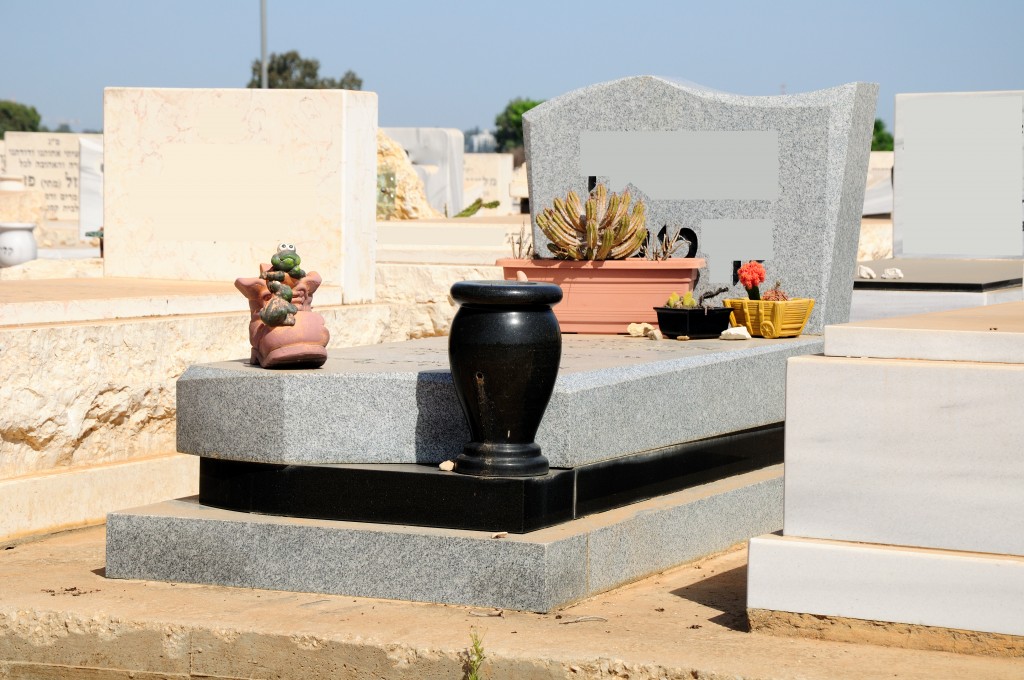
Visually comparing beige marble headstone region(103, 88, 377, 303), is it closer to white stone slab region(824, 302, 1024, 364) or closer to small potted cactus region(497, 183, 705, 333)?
small potted cactus region(497, 183, 705, 333)

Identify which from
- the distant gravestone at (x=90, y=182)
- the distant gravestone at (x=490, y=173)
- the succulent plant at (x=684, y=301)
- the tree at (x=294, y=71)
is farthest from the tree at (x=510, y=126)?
the succulent plant at (x=684, y=301)

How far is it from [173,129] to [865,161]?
450 cm

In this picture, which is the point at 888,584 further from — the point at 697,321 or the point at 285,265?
the point at 697,321

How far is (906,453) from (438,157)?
85.4 ft

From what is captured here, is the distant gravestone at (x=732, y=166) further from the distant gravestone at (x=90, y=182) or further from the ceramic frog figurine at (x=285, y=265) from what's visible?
the distant gravestone at (x=90, y=182)

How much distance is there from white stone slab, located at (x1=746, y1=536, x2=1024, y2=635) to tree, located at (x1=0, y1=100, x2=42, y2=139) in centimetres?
8723

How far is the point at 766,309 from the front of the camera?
6980 mm

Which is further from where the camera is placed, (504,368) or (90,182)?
(90,182)

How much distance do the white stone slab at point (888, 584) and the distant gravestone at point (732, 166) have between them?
140 inches

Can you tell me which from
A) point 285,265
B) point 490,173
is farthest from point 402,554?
→ point 490,173

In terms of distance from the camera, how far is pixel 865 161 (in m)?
7.98

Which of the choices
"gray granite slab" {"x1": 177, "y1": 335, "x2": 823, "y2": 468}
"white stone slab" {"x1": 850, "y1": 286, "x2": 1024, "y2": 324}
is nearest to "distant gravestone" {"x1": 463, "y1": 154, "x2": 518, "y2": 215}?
"white stone slab" {"x1": 850, "y1": 286, "x2": 1024, "y2": 324}

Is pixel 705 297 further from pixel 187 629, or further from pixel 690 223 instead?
pixel 187 629

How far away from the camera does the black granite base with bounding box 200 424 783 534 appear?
4676mm
